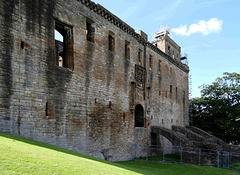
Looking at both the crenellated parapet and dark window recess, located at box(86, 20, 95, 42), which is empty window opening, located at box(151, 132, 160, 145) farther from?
dark window recess, located at box(86, 20, 95, 42)

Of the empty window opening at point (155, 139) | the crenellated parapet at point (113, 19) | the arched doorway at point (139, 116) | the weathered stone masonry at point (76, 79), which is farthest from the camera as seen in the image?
the empty window opening at point (155, 139)

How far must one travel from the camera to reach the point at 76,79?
1195 centimetres

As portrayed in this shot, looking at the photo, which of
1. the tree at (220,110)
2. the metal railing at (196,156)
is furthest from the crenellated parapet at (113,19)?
the tree at (220,110)

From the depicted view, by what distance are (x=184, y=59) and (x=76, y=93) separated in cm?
2570

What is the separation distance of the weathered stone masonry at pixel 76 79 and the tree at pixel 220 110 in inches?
544

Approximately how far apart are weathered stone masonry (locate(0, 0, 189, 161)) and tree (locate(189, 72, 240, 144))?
1381 centimetres

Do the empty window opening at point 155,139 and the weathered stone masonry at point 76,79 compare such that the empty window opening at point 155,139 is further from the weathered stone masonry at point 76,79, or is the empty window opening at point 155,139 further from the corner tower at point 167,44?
the corner tower at point 167,44

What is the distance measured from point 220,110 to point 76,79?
23.9 metres

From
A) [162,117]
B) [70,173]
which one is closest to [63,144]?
[70,173]

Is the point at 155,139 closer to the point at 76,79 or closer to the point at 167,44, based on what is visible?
the point at 76,79

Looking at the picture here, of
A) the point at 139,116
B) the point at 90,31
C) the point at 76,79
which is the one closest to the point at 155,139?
the point at 139,116

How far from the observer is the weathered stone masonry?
912 centimetres

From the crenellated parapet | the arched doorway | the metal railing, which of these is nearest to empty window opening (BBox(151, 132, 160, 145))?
the metal railing

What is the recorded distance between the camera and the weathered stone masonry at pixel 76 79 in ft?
29.9
